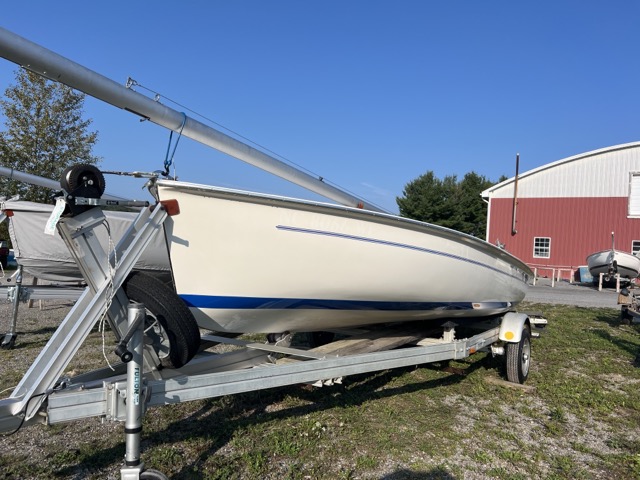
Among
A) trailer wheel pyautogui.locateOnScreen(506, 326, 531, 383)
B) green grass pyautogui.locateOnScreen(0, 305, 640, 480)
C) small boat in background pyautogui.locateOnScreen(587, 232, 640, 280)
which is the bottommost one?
green grass pyautogui.locateOnScreen(0, 305, 640, 480)

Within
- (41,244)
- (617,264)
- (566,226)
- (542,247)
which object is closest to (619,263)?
(617,264)

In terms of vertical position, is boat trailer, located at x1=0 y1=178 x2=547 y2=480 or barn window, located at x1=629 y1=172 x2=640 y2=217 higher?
barn window, located at x1=629 y1=172 x2=640 y2=217

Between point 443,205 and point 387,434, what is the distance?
36265 mm

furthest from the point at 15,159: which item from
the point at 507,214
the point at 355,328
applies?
the point at 507,214

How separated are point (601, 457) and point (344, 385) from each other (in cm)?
225

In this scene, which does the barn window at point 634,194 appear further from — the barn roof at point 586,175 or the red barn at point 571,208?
the barn roof at point 586,175

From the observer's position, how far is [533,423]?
4.00m

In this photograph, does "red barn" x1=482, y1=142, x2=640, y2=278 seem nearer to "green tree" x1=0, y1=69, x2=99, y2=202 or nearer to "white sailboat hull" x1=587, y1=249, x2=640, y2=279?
"white sailboat hull" x1=587, y1=249, x2=640, y2=279

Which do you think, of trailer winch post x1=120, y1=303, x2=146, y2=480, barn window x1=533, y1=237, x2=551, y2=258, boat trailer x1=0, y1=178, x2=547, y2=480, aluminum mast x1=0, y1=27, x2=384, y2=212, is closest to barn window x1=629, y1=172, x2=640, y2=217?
barn window x1=533, y1=237, x2=551, y2=258

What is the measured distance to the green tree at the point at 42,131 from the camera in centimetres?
1452

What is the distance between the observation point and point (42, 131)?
1486 cm

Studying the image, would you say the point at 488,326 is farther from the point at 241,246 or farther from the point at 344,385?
the point at 241,246

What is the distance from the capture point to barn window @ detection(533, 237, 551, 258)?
23172mm

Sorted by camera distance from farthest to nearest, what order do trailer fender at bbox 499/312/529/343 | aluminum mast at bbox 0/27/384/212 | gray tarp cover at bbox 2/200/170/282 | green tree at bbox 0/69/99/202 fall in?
1. green tree at bbox 0/69/99/202
2. gray tarp cover at bbox 2/200/170/282
3. trailer fender at bbox 499/312/529/343
4. aluminum mast at bbox 0/27/384/212
